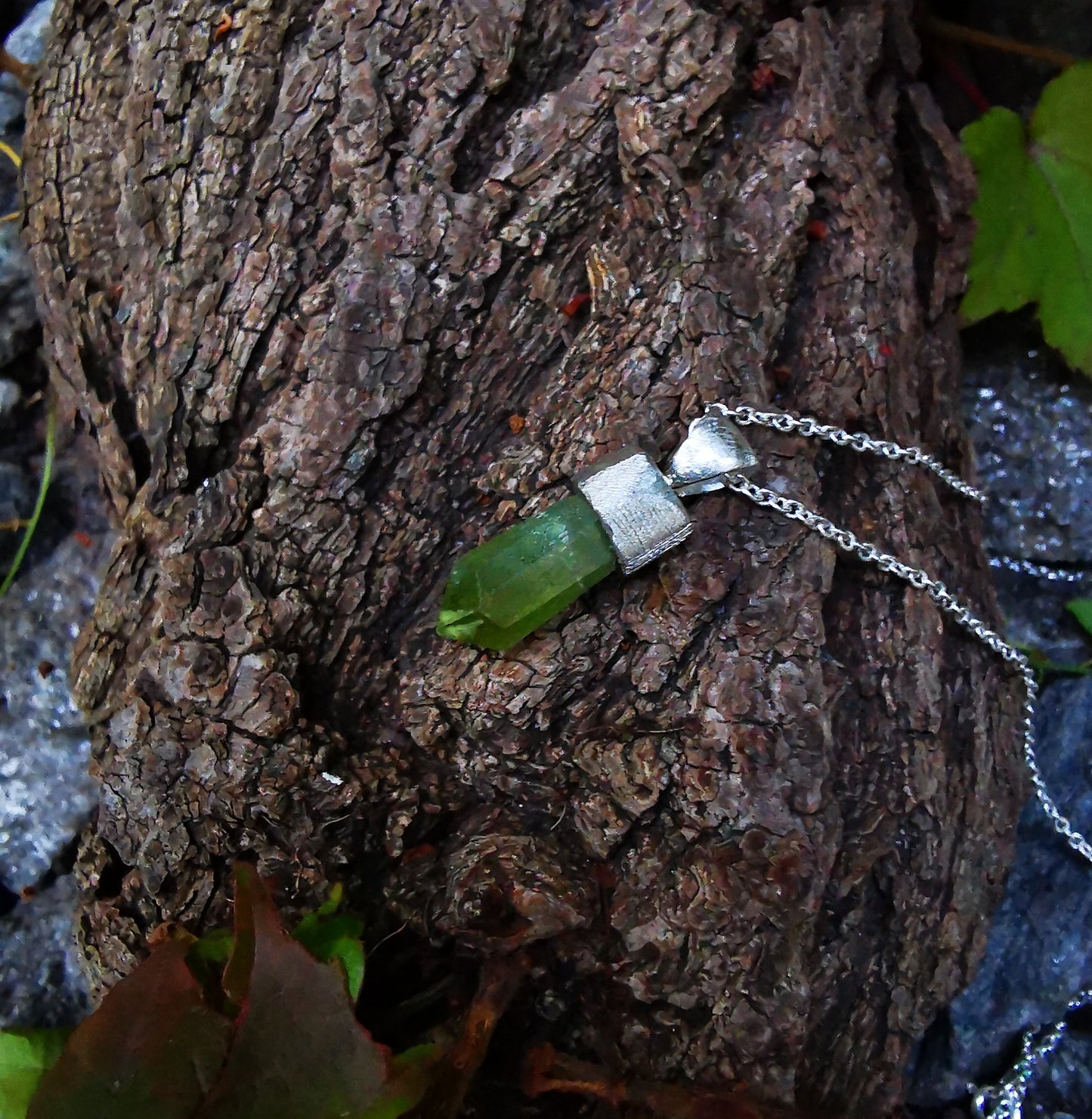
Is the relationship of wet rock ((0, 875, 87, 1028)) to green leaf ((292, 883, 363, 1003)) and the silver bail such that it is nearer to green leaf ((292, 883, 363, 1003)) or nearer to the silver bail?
green leaf ((292, 883, 363, 1003))

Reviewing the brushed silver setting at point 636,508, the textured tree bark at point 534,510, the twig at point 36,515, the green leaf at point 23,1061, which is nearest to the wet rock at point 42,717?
the twig at point 36,515

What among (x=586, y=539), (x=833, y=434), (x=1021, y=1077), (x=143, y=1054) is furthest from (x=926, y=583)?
(x=143, y=1054)

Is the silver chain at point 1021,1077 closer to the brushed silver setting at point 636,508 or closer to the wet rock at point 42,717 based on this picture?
the brushed silver setting at point 636,508

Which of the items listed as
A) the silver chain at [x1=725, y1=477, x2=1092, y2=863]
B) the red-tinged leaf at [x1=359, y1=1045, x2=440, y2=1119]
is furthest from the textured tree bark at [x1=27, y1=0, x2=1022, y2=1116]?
the red-tinged leaf at [x1=359, y1=1045, x2=440, y2=1119]

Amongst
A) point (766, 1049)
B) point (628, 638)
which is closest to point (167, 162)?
point (628, 638)

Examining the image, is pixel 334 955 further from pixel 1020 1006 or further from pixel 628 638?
pixel 1020 1006

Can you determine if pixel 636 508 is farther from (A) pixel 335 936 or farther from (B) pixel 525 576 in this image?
(A) pixel 335 936
